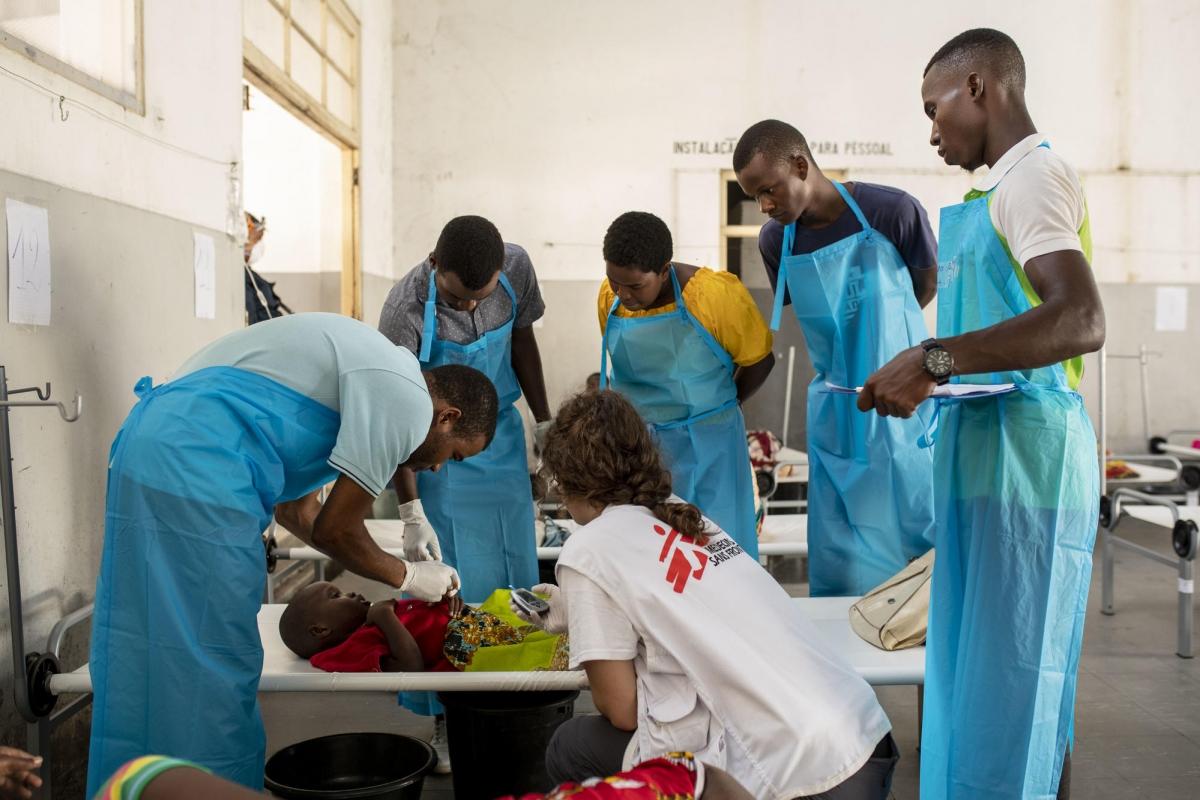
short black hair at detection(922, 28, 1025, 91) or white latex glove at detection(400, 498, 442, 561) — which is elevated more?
short black hair at detection(922, 28, 1025, 91)

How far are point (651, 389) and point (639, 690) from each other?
141cm

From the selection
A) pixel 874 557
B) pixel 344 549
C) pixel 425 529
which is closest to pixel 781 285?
pixel 874 557

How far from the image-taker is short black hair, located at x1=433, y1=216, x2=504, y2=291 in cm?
253

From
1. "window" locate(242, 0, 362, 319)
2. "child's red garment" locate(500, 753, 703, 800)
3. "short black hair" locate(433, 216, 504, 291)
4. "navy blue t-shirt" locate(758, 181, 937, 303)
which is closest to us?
"child's red garment" locate(500, 753, 703, 800)

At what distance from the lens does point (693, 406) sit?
9.35 feet

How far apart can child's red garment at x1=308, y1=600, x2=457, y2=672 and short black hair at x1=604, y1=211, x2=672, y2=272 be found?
3.38 ft

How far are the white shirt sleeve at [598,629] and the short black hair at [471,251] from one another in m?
1.17

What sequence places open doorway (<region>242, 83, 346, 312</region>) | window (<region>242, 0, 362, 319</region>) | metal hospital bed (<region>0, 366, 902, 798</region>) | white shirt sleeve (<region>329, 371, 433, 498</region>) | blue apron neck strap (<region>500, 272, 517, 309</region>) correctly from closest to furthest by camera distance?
white shirt sleeve (<region>329, 371, 433, 498</region>) → metal hospital bed (<region>0, 366, 902, 798</region>) → blue apron neck strap (<region>500, 272, 517, 309</region>) → window (<region>242, 0, 362, 319</region>) → open doorway (<region>242, 83, 346, 312</region>)

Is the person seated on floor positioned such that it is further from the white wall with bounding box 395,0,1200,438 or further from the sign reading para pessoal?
the sign reading para pessoal

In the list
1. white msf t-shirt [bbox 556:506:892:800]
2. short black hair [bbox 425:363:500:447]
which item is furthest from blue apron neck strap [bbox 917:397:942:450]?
short black hair [bbox 425:363:500:447]

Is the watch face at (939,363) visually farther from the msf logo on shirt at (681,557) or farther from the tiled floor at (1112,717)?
the tiled floor at (1112,717)

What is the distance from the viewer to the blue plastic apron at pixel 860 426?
2.60 m

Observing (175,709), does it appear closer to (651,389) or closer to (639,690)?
(639,690)

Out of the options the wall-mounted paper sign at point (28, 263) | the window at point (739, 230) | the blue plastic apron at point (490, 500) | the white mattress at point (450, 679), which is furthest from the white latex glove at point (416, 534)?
the window at point (739, 230)
